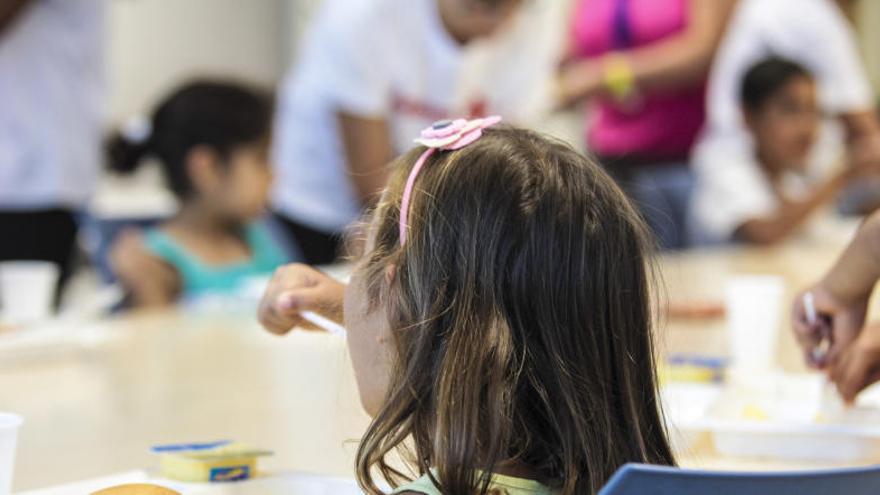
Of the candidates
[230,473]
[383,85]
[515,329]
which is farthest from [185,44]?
[515,329]

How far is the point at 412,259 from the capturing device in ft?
2.27

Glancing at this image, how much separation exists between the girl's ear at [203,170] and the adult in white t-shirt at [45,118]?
340 mm

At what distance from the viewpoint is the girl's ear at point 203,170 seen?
247 centimetres

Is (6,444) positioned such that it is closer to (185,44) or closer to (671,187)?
(671,187)

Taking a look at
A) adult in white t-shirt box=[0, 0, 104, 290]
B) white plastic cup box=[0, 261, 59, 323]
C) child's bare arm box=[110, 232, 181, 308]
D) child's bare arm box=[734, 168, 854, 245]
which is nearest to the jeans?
child's bare arm box=[734, 168, 854, 245]

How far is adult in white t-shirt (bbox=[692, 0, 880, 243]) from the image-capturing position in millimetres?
3301

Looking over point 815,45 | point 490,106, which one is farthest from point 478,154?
point 815,45

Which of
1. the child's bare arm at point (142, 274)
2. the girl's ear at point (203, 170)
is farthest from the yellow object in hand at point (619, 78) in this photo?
the child's bare arm at point (142, 274)

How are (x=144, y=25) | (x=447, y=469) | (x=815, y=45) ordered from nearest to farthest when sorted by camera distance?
(x=447, y=469), (x=815, y=45), (x=144, y=25)

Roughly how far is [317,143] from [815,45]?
1.69 meters

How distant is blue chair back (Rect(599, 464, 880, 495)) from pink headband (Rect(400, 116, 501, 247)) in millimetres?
252

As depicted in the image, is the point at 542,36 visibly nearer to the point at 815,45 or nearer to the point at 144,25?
the point at 815,45

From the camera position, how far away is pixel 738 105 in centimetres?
338

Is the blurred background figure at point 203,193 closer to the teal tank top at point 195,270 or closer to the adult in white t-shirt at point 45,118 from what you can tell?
the teal tank top at point 195,270
